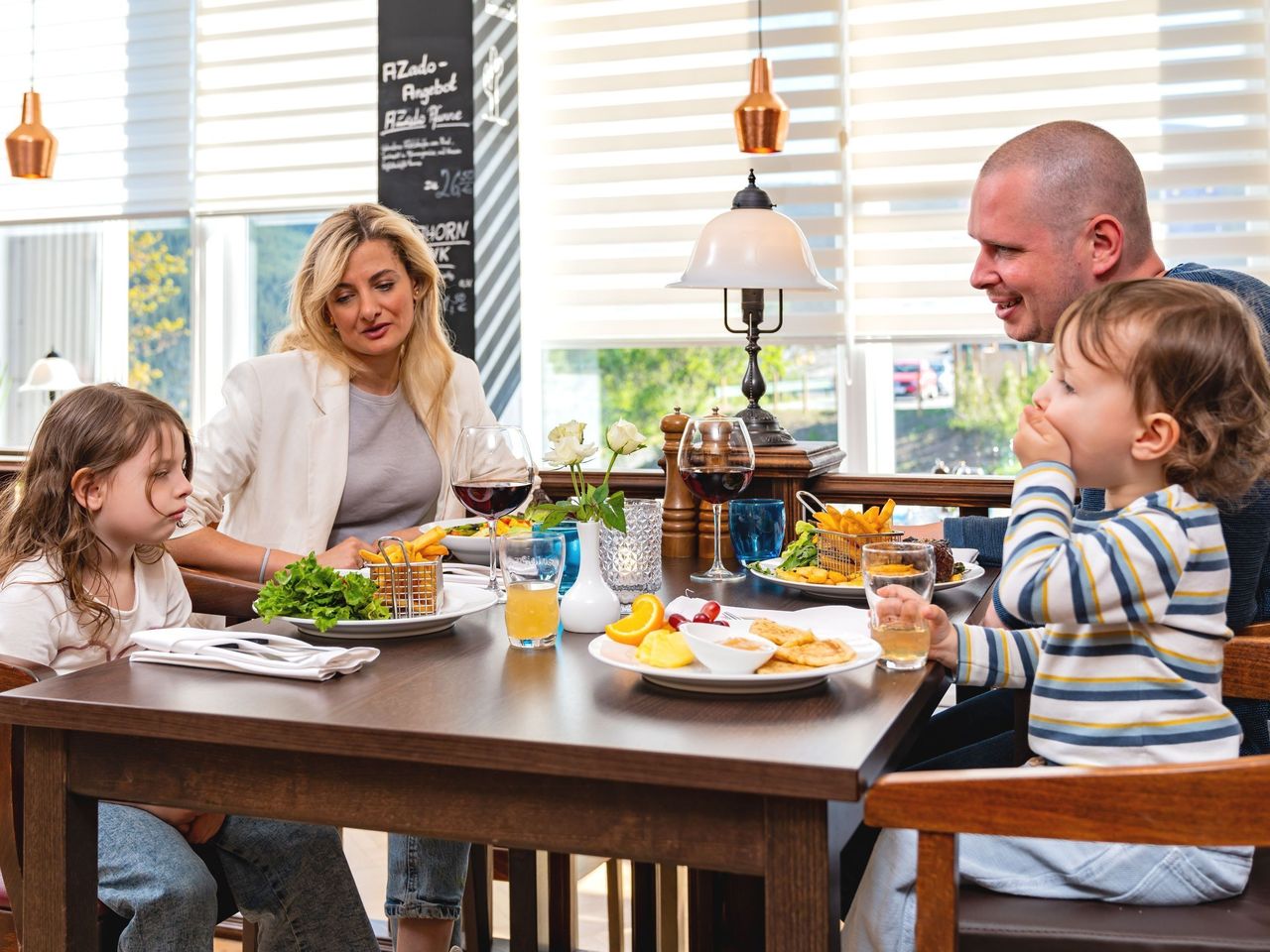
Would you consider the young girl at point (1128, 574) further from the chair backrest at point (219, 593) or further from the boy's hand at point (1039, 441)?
the chair backrest at point (219, 593)

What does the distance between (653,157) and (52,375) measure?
8.91 feet

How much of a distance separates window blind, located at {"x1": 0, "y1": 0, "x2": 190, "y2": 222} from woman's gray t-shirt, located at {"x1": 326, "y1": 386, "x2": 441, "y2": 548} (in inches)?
130

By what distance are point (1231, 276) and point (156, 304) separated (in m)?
4.97

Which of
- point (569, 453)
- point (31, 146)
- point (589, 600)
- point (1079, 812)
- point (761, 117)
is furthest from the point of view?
point (31, 146)

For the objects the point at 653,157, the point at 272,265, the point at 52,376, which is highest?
the point at 653,157

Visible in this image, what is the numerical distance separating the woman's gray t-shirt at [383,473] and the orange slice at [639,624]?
1265 mm

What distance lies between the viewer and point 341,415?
2.55 m

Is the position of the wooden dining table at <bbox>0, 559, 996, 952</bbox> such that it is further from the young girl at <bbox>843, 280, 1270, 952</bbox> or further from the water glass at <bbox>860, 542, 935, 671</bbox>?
the young girl at <bbox>843, 280, 1270, 952</bbox>

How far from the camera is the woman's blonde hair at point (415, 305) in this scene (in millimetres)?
2553

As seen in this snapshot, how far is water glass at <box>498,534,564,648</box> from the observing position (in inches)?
55.9

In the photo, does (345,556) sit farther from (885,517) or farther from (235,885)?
(885,517)

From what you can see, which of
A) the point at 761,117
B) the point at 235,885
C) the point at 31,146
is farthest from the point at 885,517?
the point at 31,146

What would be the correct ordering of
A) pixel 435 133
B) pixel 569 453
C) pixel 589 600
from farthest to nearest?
pixel 435 133, pixel 569 453, pixel 589 600

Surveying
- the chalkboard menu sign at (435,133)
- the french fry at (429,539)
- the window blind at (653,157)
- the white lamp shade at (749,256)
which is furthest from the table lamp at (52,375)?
the french fry at (429,539)
